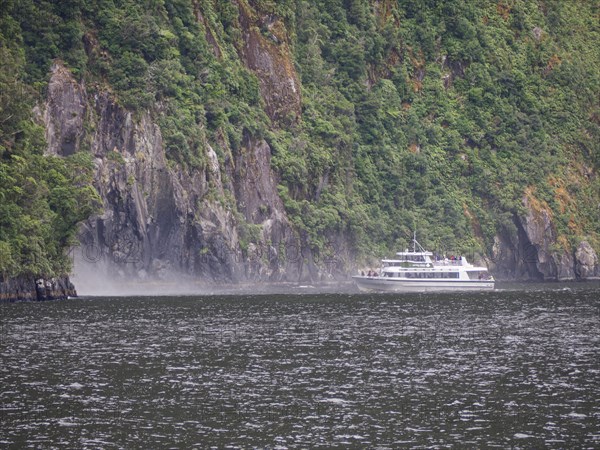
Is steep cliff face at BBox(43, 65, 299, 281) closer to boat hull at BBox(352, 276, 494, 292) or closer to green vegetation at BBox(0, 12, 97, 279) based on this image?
green vegetation at BBox(0, 12, 97, 279)

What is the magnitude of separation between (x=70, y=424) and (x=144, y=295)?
84708mm

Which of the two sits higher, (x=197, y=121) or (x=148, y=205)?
(x=197, y=121)

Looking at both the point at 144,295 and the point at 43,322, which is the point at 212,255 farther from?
the point at 43,322

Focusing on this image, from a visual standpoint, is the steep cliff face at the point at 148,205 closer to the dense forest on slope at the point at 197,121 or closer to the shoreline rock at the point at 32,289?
the dense forest on slope at the point at 197,121

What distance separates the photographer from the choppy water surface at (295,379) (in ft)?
148

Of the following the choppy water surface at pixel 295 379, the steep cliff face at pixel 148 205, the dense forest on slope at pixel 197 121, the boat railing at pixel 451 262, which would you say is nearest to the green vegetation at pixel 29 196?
the dense forest on slope at pixel 197 121

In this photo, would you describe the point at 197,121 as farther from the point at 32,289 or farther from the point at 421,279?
the point at 32,289

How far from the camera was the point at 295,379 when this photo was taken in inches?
2314

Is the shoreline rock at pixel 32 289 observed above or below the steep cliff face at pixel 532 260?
below

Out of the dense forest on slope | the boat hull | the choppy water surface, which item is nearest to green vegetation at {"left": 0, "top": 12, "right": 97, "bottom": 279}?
the dense forest on slope

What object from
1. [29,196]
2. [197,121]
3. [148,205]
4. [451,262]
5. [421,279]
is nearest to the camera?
[29,196]

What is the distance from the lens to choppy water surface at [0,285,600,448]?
45219mm

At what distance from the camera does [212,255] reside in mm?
153000

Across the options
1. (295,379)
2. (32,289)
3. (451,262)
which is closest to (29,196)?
(32,289)
